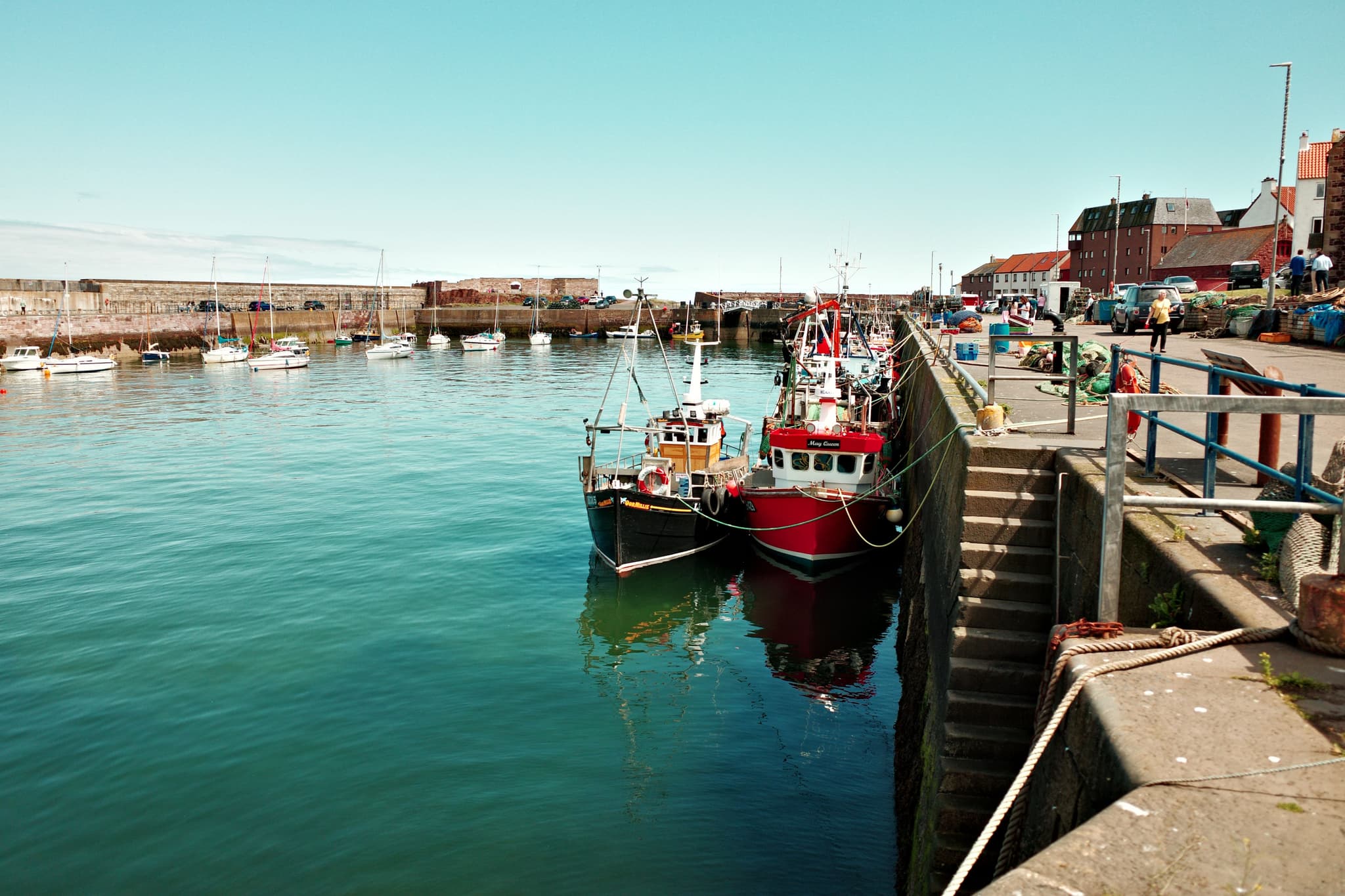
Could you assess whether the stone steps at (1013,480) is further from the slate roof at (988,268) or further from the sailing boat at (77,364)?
the slate roof at (988,268)

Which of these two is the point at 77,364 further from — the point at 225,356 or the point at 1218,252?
the point at 1218,252

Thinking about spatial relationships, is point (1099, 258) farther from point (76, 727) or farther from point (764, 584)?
point (76, 727)

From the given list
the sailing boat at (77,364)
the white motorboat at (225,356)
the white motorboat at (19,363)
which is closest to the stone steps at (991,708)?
the sailing boat at (77,364)

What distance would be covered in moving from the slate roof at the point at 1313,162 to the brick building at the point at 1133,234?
Answer: 4827 cm

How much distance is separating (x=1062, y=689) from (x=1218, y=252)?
74.7 meters

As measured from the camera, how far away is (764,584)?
2020 cm

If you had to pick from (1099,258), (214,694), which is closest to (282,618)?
(214,694)

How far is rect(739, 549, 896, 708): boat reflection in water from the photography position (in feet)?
50.4

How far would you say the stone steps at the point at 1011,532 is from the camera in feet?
25.6

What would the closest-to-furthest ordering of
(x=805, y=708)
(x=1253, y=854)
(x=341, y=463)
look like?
1. (x=1253, y=854)
2. (x=805, y=708)
3. (x=341, y=463)

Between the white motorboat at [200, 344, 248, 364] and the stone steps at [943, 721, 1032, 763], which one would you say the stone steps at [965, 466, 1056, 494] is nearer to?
the stone steps at [943, 721, 1032, 763]

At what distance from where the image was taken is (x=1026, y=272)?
12750 cm

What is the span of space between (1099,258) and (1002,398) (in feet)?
345

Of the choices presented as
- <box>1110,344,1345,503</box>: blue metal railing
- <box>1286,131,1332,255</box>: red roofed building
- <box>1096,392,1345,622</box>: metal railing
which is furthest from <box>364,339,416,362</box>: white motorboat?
<box>1096,392,1345,622</box>: metal railing
